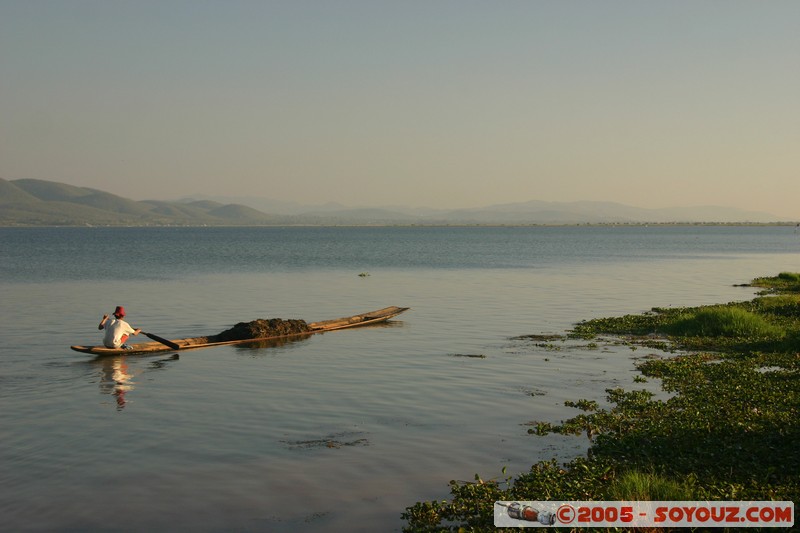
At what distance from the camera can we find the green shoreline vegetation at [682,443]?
485 inches

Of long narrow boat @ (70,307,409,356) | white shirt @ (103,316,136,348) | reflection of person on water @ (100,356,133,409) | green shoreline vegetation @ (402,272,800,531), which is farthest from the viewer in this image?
white shirt @ (103,316,136,348)

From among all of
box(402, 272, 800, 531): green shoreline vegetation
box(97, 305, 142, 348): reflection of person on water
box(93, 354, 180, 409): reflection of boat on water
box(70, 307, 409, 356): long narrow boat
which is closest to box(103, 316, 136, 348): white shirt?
box(97, 305, 142, 348): reflection of person on water

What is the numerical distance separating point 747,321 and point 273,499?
2445 centimetres

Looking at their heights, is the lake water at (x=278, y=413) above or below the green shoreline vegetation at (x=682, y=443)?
below

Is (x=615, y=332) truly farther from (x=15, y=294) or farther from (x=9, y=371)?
(x=15, y=294)

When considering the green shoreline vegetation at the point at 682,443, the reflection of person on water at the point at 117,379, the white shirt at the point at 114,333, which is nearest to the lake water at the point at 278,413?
the reflection of person on water at the point at 117,379

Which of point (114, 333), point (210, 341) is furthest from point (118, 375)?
point (210, 341)

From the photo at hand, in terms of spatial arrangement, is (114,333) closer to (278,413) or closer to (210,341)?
(210,341)

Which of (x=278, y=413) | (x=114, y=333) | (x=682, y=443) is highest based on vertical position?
(x=114, y=333)

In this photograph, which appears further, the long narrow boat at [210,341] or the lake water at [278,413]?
the long narrow boat at [210,341]

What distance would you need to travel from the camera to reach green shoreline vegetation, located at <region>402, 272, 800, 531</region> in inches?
485

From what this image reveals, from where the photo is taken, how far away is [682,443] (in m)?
15.4

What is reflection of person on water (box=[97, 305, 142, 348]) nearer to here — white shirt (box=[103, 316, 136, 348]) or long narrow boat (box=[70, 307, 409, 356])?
white shirt (box=[103, 316, 136, 348])

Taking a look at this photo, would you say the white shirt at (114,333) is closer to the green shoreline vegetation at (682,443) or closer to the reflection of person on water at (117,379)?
the reflection of person on water at (117,379)
